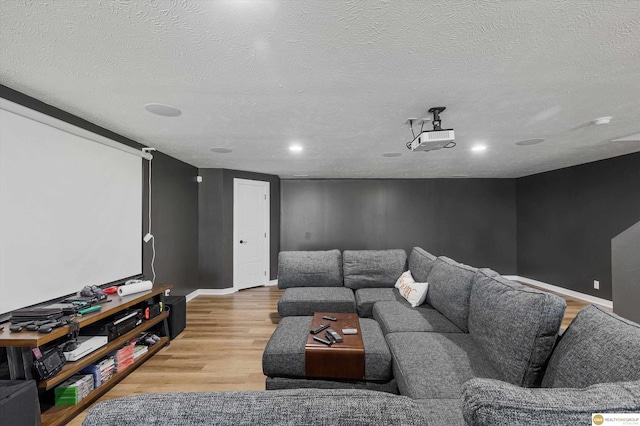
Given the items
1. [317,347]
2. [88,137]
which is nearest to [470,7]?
[317,347]

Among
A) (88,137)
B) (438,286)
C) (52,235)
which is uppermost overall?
(88,137)

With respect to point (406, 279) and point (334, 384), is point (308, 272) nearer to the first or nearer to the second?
point (406, 279)

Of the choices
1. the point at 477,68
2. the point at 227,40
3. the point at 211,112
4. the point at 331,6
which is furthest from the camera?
the point at 211,112

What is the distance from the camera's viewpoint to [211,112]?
2.28 meters

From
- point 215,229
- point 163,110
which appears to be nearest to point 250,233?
point 215,229

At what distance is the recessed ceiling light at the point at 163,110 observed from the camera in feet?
7.07

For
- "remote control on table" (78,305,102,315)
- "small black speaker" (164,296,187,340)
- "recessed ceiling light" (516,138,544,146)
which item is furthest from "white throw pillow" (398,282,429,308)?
"remote control on table" (78,305,102,315)

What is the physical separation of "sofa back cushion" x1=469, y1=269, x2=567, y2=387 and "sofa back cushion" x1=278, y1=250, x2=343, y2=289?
Answer: 218cm

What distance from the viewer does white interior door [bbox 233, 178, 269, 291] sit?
5.08 meters

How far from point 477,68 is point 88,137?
3.24 meters

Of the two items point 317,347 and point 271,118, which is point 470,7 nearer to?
point 271,118

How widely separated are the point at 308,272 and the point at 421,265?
150 cm

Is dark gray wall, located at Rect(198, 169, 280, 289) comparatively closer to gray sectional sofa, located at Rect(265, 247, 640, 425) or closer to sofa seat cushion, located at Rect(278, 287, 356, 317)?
sofa seat cushion, located at Rect(278, 287, 356, 317)

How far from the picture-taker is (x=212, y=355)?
2.70 m
